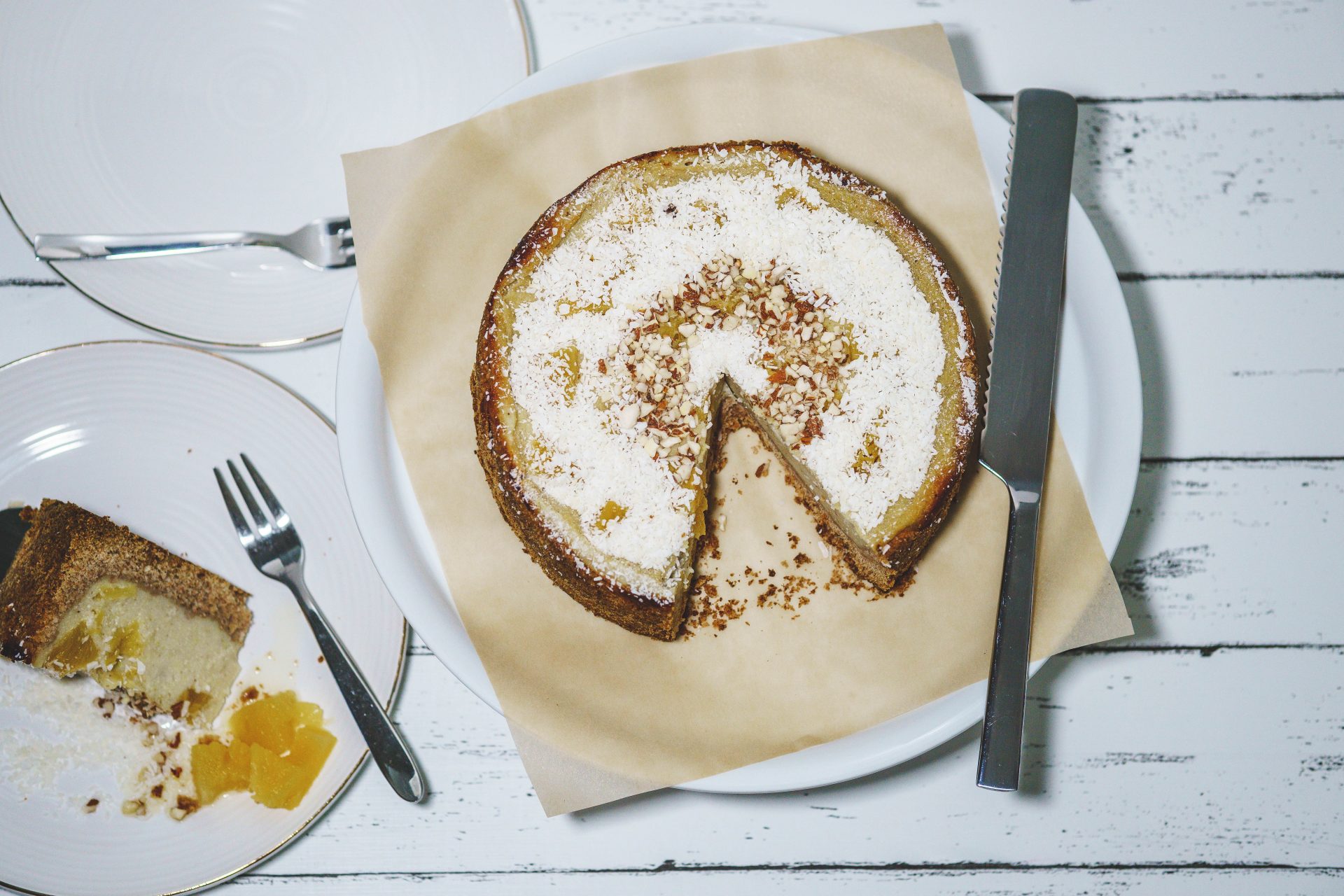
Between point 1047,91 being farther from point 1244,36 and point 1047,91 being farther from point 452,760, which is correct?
point 452,760

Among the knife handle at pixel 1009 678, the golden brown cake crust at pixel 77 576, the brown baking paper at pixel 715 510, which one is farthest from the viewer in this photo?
the golden brown cake crust at pixel 77 576

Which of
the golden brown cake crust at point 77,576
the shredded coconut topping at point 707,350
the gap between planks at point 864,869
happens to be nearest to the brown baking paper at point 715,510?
the shredded coconut topping at point 707,350

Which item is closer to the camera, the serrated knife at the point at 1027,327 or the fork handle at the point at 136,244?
the serrated knife at the point at 1027,327

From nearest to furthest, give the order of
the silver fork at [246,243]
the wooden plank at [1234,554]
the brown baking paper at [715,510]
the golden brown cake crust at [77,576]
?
the brown baking paper at [715,510]
the golden brown cake crust at [77,576]
the silver fork at [246,243]
the wooden plank at [1234,554]

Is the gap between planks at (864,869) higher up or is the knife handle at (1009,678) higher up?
the knife handle at (1009,678)

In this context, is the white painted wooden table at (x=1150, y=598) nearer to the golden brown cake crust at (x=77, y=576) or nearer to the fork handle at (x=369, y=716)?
the fork handle at (x=369, y=716)

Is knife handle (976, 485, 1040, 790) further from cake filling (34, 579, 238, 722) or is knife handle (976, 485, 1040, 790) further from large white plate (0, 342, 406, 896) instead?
cake filling (34, 579, 238, 722)

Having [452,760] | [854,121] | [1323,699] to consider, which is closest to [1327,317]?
[1323,699]
